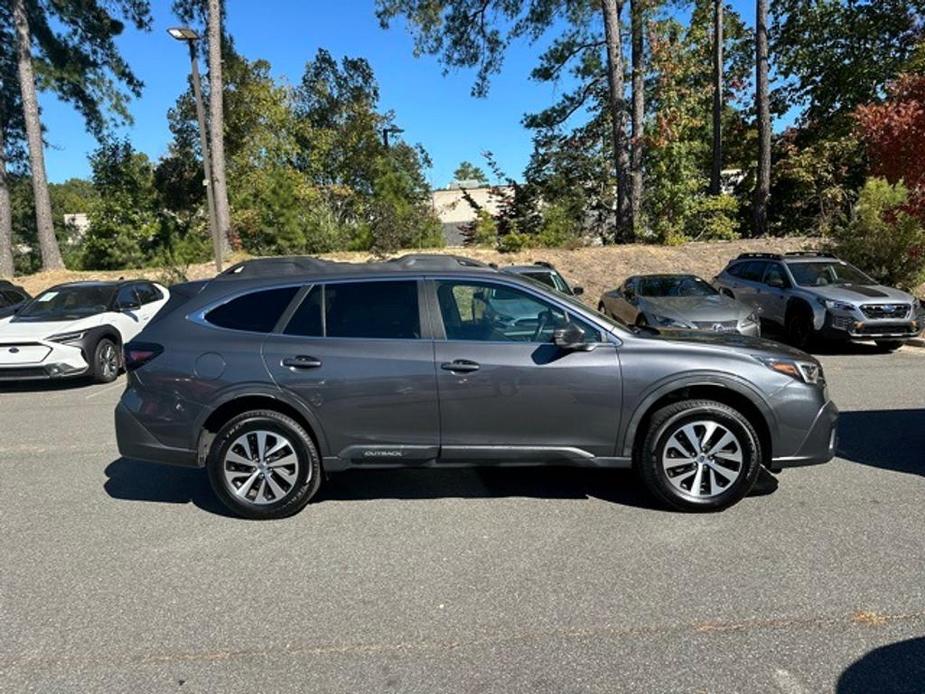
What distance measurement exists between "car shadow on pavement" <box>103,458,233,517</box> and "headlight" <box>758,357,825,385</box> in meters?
3.88

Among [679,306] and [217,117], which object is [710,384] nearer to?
[679,306]

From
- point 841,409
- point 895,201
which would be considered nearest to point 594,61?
point 895,201

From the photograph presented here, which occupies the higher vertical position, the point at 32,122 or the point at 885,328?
the point at 32,122

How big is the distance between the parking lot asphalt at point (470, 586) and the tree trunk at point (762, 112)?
58.2 ft

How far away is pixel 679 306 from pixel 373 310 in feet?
22.7

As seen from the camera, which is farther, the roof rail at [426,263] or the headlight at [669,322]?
the headlight at [669,322]

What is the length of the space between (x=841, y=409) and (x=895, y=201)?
968cm

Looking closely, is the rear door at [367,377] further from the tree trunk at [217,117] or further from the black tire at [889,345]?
the tree trunk at [217,117]

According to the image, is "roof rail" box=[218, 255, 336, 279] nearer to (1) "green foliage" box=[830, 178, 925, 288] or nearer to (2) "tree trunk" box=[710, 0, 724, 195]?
(1) "green foliage" box=[830, 178, 925, 288]

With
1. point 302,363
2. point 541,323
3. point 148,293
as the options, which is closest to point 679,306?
point 541,323

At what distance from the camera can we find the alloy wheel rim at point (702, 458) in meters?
4.18

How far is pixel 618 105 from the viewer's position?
64.0ft

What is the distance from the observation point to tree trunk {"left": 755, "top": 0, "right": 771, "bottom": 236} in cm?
1938

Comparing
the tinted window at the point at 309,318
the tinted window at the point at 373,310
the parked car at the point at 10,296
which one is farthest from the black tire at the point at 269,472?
the parked car at the point at 10,296
